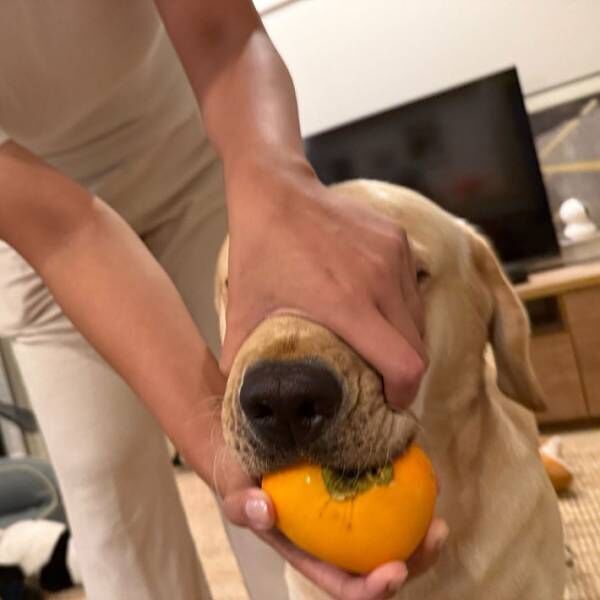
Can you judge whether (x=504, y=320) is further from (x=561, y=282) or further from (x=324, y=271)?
(x=561, y=282)

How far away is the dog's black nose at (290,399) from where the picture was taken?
25.5 inches

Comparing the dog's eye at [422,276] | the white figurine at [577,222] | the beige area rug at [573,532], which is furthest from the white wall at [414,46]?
the dog's eye at [422,276]

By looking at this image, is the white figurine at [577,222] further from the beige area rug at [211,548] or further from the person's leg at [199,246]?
the person's leg at [199,246]

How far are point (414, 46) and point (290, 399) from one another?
8.87 feet

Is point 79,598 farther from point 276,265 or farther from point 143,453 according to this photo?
point 276,265

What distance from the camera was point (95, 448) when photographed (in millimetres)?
1119

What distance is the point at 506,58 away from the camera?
9.67ft

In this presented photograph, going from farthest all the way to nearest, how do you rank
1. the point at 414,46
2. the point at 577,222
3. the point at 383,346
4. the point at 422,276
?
the point at 414,46 < the point at 577,222 < the point at 422,276 < the point at 383,346

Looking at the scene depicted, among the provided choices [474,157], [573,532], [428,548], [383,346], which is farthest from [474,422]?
[474,157]

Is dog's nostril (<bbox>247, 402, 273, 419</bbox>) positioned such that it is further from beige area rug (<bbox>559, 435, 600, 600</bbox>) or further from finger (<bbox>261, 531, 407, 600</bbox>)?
beige area rug (<bbox>559, 435, 600, 600</bbox>)

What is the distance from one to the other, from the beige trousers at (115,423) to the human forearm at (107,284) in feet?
0.81

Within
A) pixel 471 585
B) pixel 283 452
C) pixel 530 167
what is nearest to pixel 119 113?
pixel 283 452

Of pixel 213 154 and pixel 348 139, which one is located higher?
pixel 213 154

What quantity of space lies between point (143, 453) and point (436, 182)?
2.04 meters
